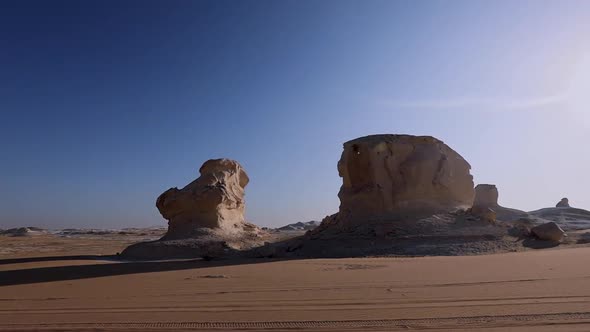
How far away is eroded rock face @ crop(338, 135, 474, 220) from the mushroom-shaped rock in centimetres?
319

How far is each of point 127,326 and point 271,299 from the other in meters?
1.81

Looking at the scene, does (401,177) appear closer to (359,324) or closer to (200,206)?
(200,206)

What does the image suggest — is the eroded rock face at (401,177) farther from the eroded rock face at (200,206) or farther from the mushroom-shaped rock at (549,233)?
the eroded rock face at (200,206)

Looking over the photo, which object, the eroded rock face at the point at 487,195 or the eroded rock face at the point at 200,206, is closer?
the eroded rock face at the point at 200,206

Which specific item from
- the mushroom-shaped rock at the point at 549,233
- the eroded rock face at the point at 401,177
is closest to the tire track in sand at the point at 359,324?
the mushroom-shaped rock at the point at 549,233

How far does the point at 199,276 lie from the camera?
808 centimetres

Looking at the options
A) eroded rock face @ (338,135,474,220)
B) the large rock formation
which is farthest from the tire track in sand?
eroded rock face @ (338,135,474,220)

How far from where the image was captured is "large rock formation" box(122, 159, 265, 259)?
17516 millimetres

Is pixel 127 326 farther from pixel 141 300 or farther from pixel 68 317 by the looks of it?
pixel 141 300

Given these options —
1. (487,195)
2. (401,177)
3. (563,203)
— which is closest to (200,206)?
(401,177)

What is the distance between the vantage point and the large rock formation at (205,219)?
17.5 m

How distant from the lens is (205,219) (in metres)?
20.4

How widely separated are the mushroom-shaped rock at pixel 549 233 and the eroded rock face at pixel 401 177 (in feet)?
10.5

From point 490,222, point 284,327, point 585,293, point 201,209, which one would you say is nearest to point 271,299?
point 284,327
